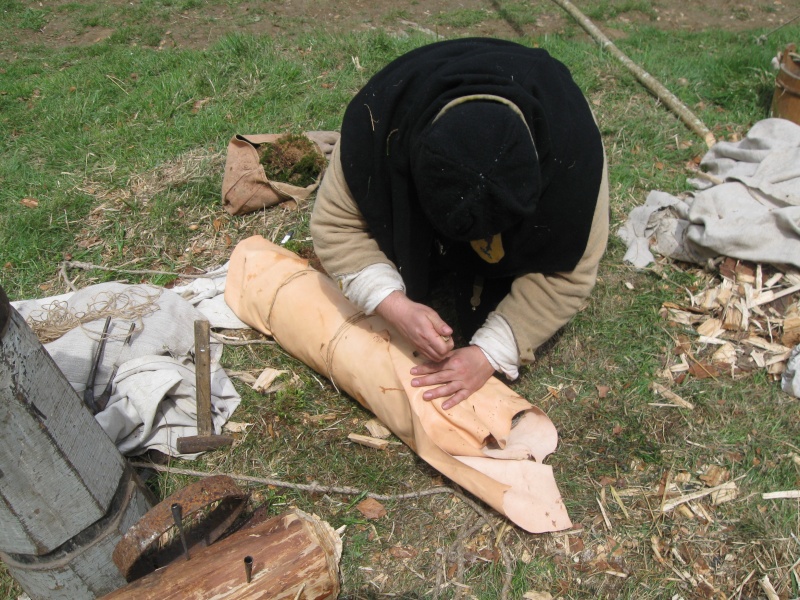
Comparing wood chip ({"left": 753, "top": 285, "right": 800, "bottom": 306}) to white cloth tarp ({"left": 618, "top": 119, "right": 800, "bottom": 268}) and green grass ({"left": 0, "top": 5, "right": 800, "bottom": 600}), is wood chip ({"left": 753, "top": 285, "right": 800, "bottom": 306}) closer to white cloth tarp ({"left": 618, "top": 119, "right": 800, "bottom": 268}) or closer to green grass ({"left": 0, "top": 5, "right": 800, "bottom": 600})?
white cloth tarp ({"left": 618, "top": 119, "right": 800, "bottom": 268})

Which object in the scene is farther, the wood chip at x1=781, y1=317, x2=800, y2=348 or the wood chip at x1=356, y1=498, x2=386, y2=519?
the wood chip at x1=781, y1=317, x2=800, y2=348

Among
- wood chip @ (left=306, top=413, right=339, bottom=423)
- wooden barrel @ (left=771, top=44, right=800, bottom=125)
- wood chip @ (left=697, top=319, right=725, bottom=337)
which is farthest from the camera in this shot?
wooden barrel @ (left=771, top=44, right=800, bottom=125)

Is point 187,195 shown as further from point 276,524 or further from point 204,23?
point 204,23

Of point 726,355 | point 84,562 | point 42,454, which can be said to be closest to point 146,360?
point 84,562

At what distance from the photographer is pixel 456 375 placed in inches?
102

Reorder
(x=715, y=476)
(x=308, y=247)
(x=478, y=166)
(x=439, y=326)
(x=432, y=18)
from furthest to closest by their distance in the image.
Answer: (x=432, y=18)
(x=308, y=247)
(x=715, y=476)
(x=439, y=326)
(x=478, y=166)

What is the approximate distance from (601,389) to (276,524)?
170cm

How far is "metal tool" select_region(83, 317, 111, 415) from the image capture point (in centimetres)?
283

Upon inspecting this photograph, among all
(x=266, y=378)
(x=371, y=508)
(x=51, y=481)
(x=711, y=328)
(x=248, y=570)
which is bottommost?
(x=711, y=328)

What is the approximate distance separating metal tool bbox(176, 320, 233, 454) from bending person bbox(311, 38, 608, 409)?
2.52ft

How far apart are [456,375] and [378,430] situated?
1.80 ft

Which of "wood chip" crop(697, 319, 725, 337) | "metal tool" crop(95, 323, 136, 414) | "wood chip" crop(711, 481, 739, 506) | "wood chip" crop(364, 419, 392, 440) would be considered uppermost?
"metal tool" crop(95, 323, 136, 414)

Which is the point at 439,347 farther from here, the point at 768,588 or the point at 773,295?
the point at 773,295

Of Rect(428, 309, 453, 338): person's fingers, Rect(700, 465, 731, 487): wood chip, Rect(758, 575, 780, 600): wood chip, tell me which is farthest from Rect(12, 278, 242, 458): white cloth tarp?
Rect(758, 575, 780, 600): wood chip
